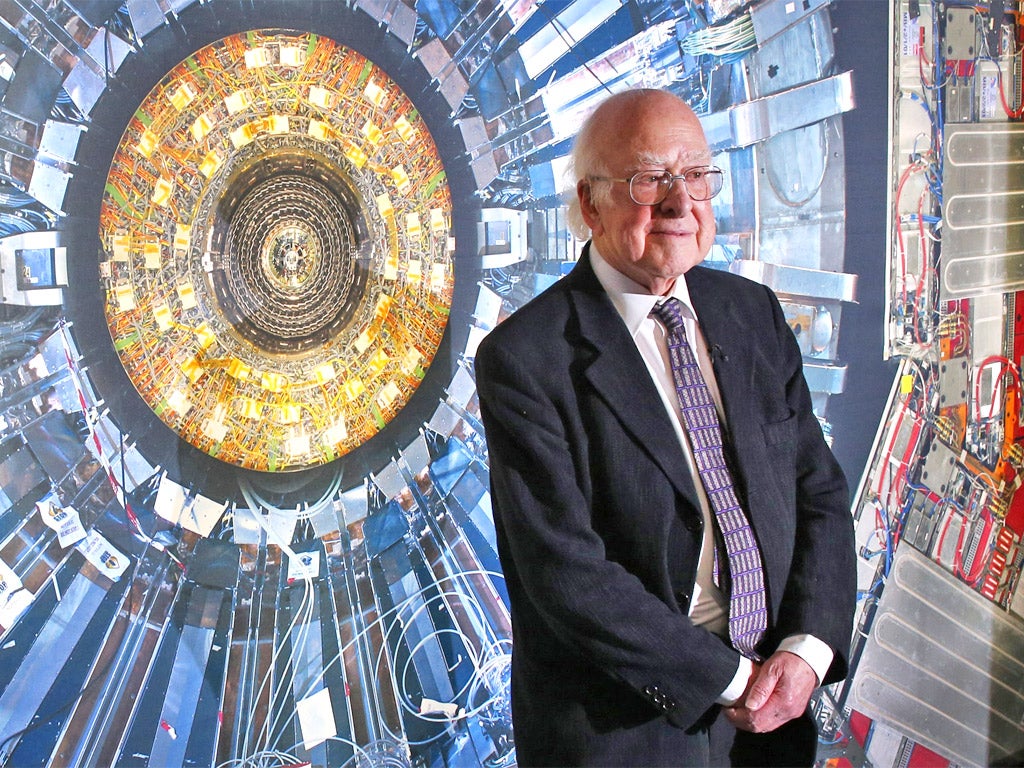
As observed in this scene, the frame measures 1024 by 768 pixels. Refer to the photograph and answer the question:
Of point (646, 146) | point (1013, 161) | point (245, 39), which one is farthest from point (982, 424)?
point (245, 39)

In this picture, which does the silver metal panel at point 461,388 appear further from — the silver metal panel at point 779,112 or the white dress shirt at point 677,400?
the silver metal panel at point 779,112

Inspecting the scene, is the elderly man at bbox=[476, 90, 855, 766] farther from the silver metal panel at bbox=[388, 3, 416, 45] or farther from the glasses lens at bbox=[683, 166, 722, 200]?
the silver metal panel at bbox=[388, 3, 416, 45]

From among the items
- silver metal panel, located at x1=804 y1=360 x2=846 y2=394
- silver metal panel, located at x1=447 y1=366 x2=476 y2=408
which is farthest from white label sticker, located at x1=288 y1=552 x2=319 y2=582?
silver metal panel, located at x1=804 y1=360 x2=846 y2=394

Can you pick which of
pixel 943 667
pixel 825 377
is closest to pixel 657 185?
pixel 825 377

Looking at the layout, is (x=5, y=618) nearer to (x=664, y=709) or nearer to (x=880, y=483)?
(x=664, y=709)

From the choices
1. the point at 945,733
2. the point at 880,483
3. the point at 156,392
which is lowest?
the point at 945,733

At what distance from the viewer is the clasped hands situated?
149cm

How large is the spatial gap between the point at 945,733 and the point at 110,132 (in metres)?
2.68

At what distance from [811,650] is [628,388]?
505 millimetres

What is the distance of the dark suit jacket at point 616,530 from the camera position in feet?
4.72

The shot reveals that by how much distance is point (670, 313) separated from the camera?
160 centimetres

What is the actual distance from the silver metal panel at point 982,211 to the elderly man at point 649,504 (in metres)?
1.38

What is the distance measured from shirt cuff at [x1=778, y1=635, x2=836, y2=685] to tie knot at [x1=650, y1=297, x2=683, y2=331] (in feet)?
1.75

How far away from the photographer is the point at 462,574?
7.54ft
